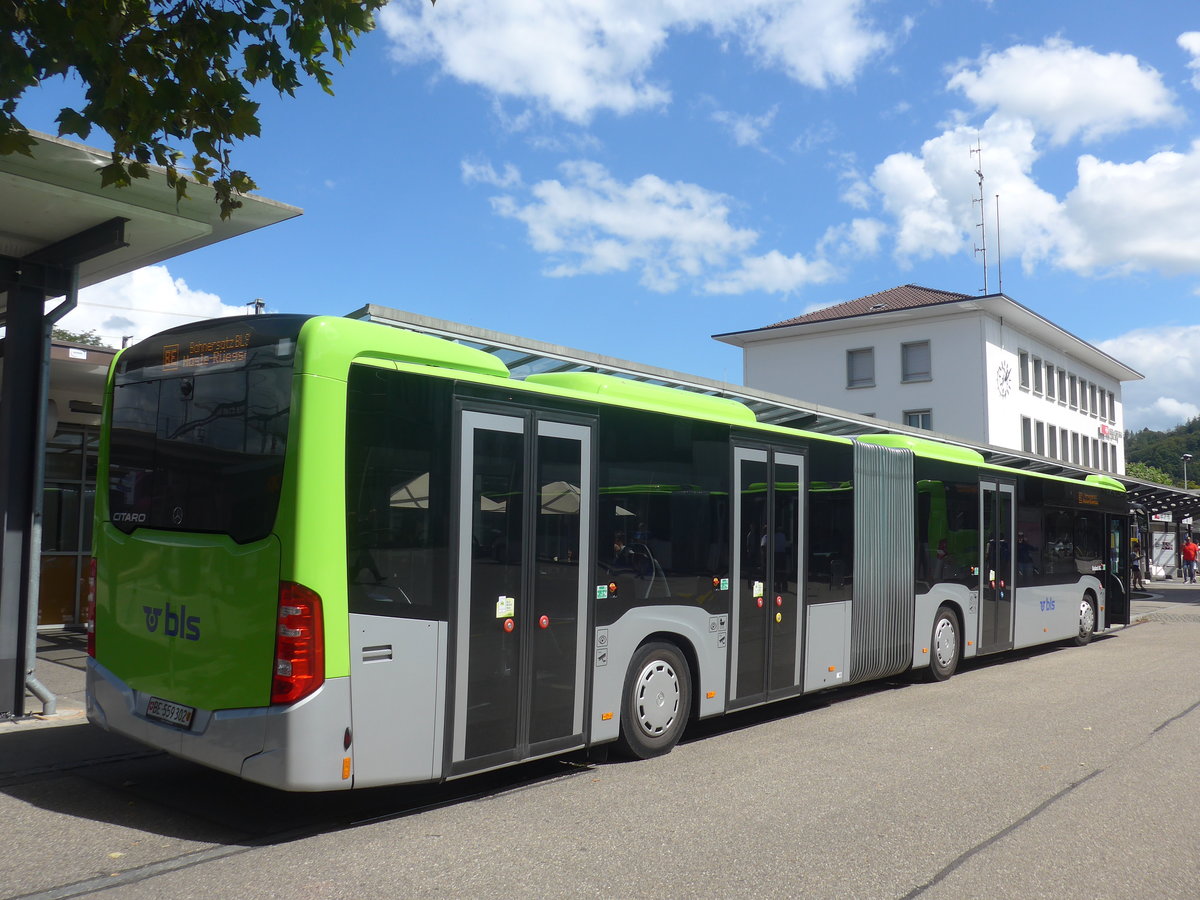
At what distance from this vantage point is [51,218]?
9.00 m

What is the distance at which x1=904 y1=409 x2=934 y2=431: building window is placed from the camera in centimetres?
4688

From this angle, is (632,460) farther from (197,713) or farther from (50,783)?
(50,783)

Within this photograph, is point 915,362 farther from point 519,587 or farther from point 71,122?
point 71,122

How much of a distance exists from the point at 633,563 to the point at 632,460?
2.58 ft

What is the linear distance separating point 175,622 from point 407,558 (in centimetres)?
147

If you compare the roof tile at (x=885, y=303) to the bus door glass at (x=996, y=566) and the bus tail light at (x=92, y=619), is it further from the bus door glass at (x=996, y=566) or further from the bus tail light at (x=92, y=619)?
the bus tail light at (x=92, y=619)

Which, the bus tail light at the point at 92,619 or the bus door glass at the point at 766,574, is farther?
the bus door glass at the point at 766,574

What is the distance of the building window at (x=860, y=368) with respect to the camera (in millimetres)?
49188

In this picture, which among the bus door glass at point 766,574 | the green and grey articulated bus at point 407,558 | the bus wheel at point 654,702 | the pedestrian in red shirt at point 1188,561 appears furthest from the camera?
the pedestrian in red shirt at point 1188,561

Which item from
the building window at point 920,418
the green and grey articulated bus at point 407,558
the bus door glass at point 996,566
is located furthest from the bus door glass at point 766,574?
the building window at point 920,418

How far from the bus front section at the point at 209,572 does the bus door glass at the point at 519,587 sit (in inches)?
38.7

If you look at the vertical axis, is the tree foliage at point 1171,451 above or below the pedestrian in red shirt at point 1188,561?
above

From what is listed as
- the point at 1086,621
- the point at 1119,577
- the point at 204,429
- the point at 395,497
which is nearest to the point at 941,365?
the point at 1119,577

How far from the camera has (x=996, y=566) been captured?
14.2 metres
